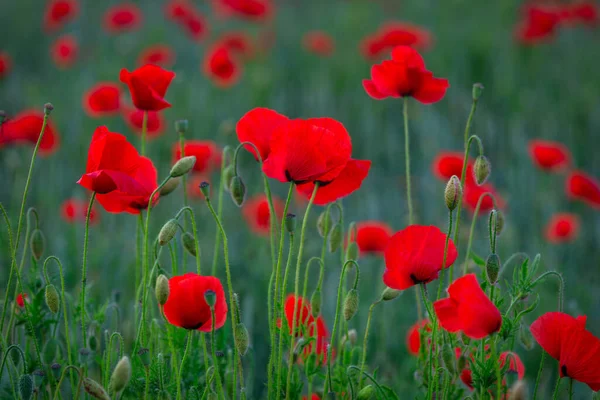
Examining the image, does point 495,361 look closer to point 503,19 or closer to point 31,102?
point 31,102

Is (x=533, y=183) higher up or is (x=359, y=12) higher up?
(x=359, y=12)

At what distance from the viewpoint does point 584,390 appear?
6.14 feet

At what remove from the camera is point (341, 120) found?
12.7 ft

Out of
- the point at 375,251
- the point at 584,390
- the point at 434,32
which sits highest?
the point at 434,32

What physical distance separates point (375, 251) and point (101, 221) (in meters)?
1.43

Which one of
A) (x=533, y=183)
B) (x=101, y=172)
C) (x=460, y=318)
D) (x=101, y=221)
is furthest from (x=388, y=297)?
(x=533, y=183)

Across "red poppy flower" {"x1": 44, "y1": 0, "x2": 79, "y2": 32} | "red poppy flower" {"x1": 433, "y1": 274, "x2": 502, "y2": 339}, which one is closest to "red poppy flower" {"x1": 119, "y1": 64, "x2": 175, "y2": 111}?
"red poppy flower" {"x1": 433, "y1": 274, "x2": 502, "y2": 339}

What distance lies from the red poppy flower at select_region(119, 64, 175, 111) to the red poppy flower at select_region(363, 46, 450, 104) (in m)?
0.39

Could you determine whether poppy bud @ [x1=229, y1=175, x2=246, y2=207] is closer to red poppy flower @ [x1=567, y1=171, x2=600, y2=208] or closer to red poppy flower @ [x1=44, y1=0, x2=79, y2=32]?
red poppy flower @ [x1=567, y1=171, x2=600, y2=208]

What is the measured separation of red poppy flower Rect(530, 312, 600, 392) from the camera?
951 mm

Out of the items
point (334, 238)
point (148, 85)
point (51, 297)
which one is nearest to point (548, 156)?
point (334, 238)

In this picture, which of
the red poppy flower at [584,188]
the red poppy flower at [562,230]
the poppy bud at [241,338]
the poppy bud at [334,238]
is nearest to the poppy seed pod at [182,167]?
the poppy bud at [241,338]

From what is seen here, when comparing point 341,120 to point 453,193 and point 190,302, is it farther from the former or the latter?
point 190,302

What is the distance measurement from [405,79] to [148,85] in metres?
0.49
